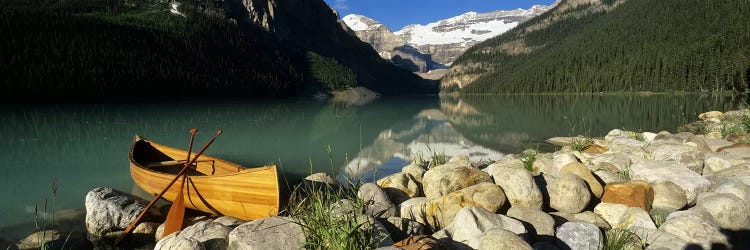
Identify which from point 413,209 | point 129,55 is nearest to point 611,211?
point 413,209

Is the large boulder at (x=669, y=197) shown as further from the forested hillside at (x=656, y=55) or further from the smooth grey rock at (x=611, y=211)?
the forested hillside at (x=656, y=55)

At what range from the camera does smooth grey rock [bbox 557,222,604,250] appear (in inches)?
209

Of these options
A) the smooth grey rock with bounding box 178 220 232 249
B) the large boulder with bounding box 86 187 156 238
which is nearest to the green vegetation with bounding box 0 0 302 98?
the large boulder with bounding box 86 187 156 238

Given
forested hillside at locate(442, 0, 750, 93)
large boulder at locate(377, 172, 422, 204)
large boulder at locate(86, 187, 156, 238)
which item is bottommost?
large boulder at locate(86, 187, 156, 238)

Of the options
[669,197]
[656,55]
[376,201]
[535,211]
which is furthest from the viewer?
[656,55]

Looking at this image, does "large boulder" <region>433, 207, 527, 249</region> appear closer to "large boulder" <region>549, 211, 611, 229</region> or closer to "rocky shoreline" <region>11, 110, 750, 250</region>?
"rocky shoreline" <region>11, 110, 750, 250</region>

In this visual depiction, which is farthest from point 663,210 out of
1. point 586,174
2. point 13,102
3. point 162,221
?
point 13,102

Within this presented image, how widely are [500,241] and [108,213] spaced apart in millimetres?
8967

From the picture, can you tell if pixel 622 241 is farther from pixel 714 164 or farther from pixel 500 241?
pixel 714 164

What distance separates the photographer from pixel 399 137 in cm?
2819

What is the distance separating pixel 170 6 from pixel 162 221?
192930 millimetres

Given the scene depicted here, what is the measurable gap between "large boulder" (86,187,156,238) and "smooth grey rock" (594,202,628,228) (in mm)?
9699

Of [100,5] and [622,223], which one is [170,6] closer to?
[100,5]

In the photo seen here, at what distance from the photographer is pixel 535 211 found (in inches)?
251
